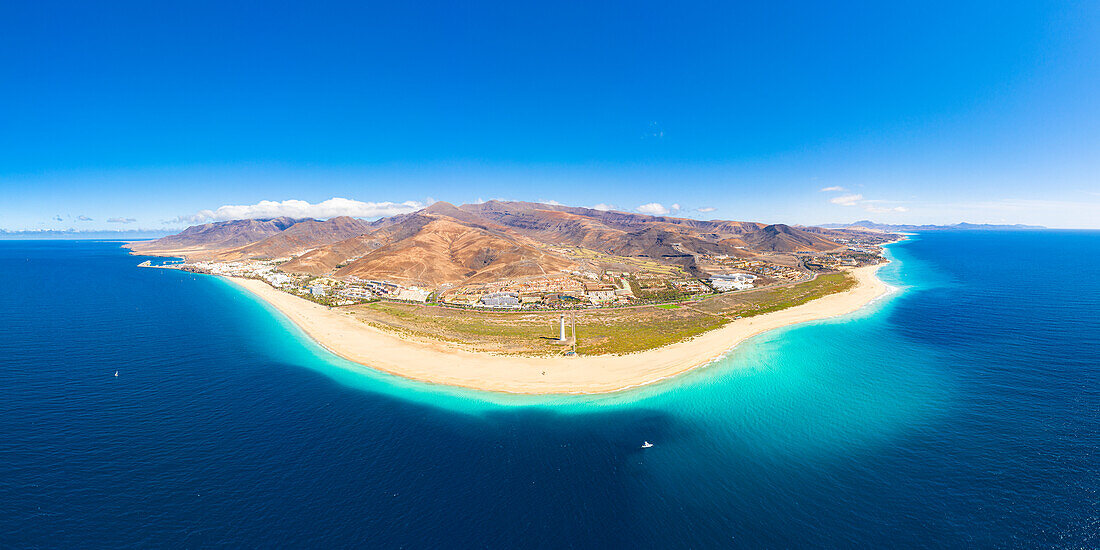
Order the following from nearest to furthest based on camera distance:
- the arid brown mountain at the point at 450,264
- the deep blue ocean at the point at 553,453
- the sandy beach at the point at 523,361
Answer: the deep blue ocean at the point at 553,453
the sandy beach at the point at 523,361
the arid brown mountain at the point at 450,264

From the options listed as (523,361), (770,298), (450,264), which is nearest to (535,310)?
(523,361)

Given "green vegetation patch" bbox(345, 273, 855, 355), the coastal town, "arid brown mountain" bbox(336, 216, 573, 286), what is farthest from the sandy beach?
"arid brown mountain" bbox(336, 216, 573, 286)

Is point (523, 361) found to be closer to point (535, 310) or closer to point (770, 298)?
point (535, 310)

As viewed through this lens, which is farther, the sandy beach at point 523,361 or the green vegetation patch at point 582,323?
the green vegetation patch at point 582,323

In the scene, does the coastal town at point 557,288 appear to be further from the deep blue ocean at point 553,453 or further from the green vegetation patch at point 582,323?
the deep blue ocean at point 553,453

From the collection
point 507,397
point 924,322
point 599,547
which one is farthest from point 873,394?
point 924,322

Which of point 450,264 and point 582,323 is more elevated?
point 450,264

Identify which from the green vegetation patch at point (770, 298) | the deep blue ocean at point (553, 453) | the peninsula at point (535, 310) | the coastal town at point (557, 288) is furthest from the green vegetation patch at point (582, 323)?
the deep blue ocean at point (553, 453)

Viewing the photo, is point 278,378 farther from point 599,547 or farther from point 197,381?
point 599,547
